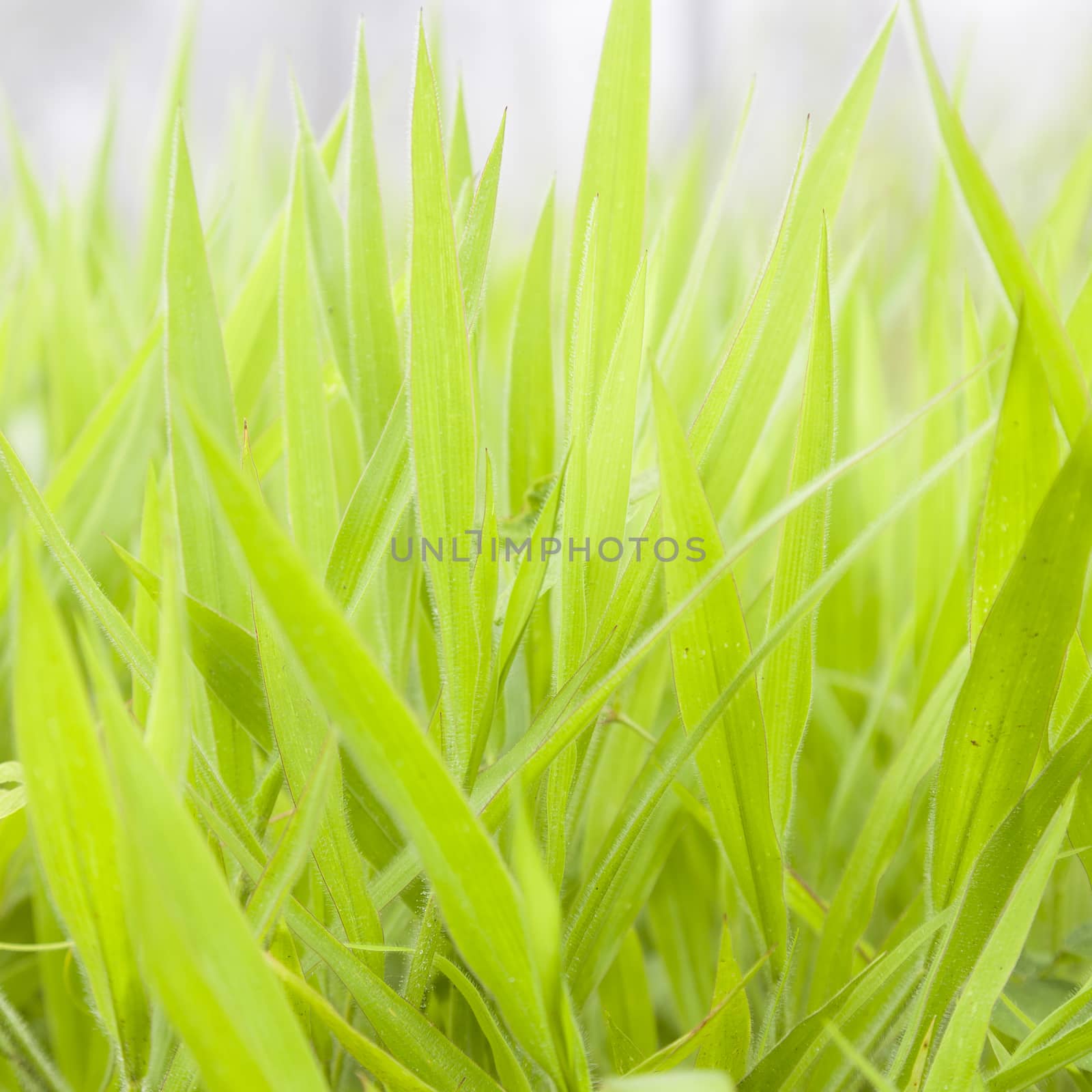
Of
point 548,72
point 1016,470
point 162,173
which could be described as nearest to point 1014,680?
point 1016,470

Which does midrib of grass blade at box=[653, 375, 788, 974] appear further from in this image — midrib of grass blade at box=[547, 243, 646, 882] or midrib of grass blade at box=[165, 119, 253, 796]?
midrib of grass blade at box=[165, 119, 253, 796]

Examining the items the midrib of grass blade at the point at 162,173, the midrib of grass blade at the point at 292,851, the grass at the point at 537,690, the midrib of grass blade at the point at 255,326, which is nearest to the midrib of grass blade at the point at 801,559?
the grass at the point at 537,690

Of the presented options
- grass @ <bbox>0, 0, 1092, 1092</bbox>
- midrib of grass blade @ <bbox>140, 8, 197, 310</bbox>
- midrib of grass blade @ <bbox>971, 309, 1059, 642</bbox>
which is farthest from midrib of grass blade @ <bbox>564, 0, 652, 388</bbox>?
midrib of grass blade @ <bbox>140, 8, 197, 310</bbox>

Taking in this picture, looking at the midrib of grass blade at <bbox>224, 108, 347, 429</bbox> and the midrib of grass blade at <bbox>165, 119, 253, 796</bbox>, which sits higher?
the midrib of grass blade at <bbox>224, 108, 347, 429</bbox>

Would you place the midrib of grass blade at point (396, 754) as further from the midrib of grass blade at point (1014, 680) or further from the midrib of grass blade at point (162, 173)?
the midrib of grass blade at point (162, 173)

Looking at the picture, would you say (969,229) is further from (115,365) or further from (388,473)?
(115,365)

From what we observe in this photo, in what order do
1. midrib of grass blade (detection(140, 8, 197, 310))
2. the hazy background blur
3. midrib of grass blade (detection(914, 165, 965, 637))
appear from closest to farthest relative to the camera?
midrib of grass blade (detection(914, 165, 965, 637))
midrib of grass blade (detection(140, 8, 197, 310))
the hazy background blur
